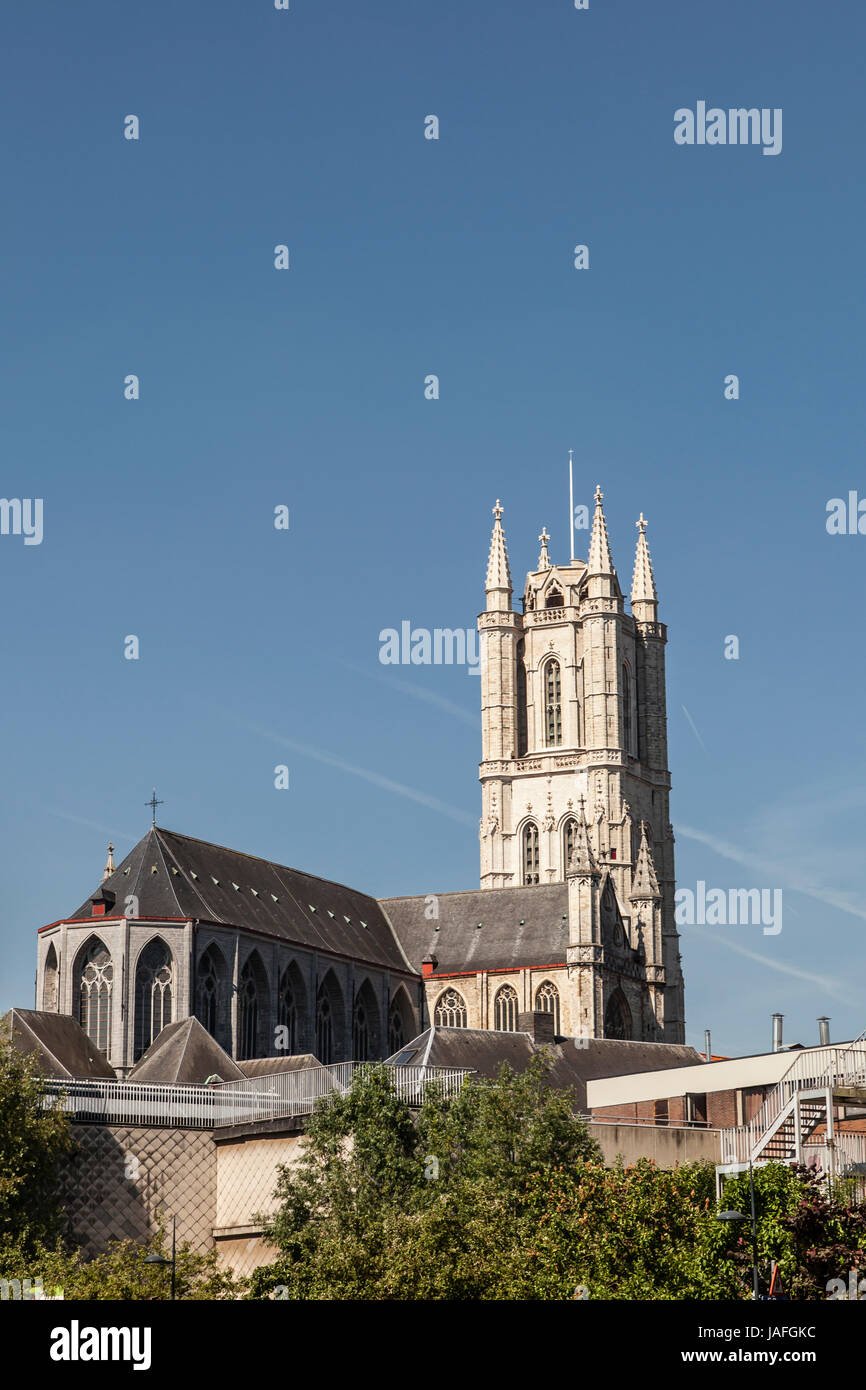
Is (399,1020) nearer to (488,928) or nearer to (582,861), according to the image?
(488,928)

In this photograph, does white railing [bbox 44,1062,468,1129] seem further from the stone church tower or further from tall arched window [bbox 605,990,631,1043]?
the stone church tower

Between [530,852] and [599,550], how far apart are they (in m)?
20.9

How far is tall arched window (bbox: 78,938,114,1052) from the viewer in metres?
77.2

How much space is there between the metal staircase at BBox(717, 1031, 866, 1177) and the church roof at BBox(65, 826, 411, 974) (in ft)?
135

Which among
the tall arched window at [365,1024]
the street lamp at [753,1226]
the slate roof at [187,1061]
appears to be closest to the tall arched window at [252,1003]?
the tall arched window at [365,1024]

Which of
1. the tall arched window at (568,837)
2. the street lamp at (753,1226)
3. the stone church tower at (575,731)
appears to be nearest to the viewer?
the street lamp at (753,1226)

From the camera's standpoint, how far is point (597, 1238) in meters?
34.4

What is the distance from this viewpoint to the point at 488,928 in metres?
99.6

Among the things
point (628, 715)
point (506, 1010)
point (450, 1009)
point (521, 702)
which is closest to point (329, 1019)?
point (450, 1009)

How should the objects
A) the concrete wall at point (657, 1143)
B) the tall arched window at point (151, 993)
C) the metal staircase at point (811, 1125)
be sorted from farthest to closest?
1. the tall arched window at point (151, 993)
2. the concrete wall at point (657, 1143)
3. the metal staircase at point (811, 1125)

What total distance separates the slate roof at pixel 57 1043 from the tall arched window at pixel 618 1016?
31010 millimetres

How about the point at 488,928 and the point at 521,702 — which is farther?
the point at 521,702

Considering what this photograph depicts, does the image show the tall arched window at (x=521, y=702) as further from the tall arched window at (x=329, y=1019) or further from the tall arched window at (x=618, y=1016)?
the tall arched window at (x=329, y=1019)

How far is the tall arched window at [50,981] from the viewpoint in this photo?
80.2m
